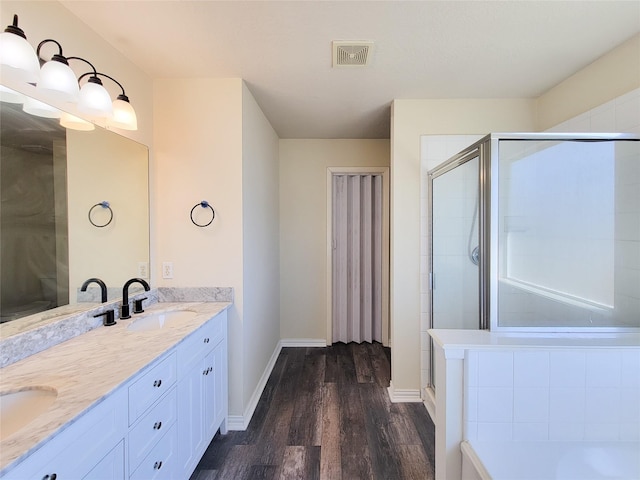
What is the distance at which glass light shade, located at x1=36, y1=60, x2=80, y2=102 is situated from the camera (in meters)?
1.14

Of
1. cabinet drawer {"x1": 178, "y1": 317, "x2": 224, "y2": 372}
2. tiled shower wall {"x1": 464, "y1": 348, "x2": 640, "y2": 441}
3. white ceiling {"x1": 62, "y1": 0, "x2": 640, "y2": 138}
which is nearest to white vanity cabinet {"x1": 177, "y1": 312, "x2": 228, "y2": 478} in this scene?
cabinet drawer {"x1": 178, "y1": 317, "x2": 224, "y2": 372}

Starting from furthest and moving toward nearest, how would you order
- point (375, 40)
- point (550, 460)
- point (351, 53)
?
point (351, 53) < point (375, 40) < point (550, 460)

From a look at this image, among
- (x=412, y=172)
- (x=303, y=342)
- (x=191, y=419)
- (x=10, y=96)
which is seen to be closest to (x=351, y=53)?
(x=412, y=172)

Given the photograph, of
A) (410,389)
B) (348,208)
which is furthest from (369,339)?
(348,208)

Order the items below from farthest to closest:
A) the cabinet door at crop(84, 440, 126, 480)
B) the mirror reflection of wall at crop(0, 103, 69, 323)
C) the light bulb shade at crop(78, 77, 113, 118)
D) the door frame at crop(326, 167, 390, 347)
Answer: the door frame at crop(326, 167, 390, 347) < the light bulb shade at crop(78, 77, 113, 118) < the mirror reflection of wall at crop(0, 103, 69, 323) < the cabinet door at crop(84, 440, 126, 480)

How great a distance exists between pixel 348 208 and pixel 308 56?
6.45 feet

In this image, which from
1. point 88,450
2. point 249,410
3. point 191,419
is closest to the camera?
point 88,450

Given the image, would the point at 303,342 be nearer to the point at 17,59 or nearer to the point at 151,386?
the point at 151,386

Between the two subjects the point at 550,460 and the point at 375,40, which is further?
the point at 375,40

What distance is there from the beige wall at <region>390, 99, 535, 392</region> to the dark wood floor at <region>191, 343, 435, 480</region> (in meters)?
0.34

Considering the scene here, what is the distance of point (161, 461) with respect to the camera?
1.19 meters

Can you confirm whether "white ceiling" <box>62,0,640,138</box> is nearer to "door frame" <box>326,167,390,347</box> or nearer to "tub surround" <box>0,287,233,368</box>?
"door frame" <box>326,167,390,347</box>

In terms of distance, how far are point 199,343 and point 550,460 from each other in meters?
1.70

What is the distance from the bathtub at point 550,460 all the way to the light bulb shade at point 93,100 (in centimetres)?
227
